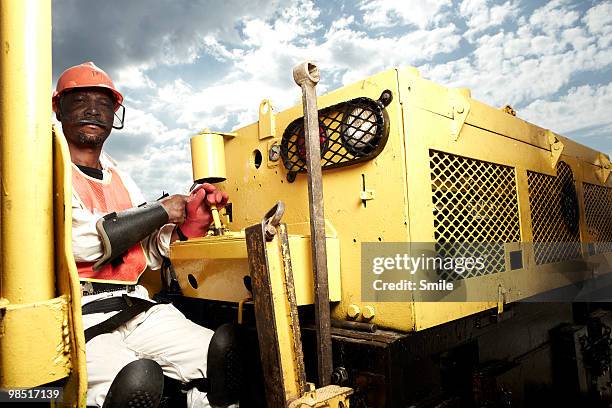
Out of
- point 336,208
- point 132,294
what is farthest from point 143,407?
point 336,208

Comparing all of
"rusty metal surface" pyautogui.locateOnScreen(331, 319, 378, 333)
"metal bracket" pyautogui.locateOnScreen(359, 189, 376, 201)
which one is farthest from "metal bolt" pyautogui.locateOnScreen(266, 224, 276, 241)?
"rusty metal surface" pyautogui.locateOnScreen(331, 319, 378, 333)

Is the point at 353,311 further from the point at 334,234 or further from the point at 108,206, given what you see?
the point at 108,206

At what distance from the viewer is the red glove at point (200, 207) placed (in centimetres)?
210

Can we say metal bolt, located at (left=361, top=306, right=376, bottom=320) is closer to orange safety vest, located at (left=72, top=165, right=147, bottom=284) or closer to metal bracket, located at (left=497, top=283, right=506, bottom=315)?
metal bracket, located at (left=497, top=283, right=506, bottom=315)

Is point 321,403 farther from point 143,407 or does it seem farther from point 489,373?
point 489,373

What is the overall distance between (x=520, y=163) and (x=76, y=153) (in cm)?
259

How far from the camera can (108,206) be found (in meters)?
2.10

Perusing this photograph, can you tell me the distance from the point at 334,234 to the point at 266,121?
79 centimetres

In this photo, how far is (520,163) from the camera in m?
2.41

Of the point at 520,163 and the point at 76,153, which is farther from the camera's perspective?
the point at 520,163

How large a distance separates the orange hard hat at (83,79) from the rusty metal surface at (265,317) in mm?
1274

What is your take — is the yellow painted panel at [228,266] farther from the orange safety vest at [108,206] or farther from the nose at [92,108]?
the nose at [92,108]

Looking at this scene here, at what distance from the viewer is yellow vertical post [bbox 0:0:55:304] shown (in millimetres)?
901

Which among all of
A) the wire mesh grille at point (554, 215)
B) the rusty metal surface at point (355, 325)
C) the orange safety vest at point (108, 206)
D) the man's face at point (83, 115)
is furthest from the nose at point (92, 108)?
the wire mesh grille at point (554, 215)
